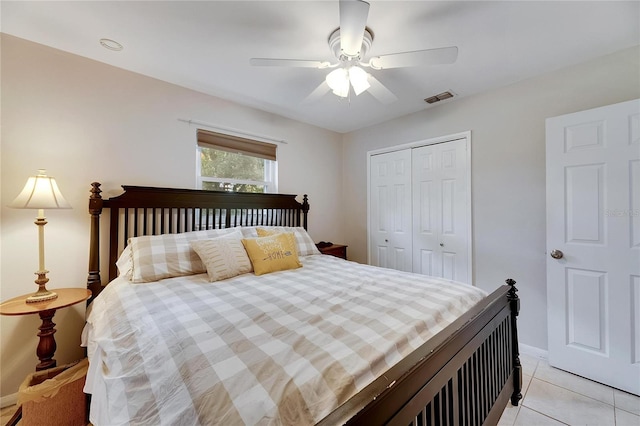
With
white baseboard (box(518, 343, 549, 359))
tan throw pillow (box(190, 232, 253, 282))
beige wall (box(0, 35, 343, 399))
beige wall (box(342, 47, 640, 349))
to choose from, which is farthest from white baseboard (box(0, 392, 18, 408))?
white baseboard (box(518, 343, 549, 359))

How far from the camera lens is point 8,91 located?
1798 millimetres

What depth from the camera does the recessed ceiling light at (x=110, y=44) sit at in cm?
186

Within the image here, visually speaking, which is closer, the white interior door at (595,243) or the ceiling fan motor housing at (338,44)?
the ceiling fan motor housing at (338,44)

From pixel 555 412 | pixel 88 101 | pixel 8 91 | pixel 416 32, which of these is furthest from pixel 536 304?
pixel 8 91

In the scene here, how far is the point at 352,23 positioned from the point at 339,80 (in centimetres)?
48

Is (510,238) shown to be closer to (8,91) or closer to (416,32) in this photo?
(416,32)

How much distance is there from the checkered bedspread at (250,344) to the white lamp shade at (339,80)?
141cm

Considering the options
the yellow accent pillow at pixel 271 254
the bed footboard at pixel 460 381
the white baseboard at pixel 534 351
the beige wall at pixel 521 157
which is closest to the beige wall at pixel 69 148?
the yellow accent pillow at pixel 271 254

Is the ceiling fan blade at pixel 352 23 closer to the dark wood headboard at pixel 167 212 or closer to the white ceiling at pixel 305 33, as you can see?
the white ceiling at pixel 305 33

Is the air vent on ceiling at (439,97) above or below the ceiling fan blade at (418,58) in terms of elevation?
above

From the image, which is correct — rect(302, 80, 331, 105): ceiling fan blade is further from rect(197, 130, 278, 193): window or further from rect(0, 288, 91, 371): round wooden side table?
rect(0, 288, 91, 371): round wooden side table

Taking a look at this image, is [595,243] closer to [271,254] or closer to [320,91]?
[320,91]

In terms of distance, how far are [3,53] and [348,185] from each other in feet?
11.7

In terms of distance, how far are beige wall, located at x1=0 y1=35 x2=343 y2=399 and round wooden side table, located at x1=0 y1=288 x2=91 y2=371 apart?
297 mm
